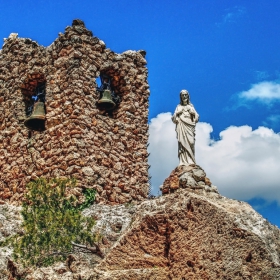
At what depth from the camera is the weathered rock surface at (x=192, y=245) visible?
4.57 metres

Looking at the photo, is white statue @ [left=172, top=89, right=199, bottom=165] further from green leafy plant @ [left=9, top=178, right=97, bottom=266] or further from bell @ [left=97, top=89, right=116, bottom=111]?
bell @ [left=97, top=89, right=116, bottom=111]

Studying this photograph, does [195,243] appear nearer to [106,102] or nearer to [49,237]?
[49,237]

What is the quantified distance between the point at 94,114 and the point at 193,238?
24.1 feet

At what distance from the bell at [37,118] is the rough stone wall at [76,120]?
0.18 metres

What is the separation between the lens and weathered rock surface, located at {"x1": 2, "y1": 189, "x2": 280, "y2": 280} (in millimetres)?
4570

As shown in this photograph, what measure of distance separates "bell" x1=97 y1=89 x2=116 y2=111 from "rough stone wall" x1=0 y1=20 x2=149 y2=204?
18cm

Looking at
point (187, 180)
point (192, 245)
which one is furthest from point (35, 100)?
Result: point (192, 245)

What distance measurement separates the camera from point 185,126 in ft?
26.8

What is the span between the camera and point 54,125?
1184 centimetres

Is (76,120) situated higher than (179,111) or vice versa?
(76,120)

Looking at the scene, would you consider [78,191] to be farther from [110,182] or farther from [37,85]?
[37,85]

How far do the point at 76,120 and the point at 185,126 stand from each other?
403 cm

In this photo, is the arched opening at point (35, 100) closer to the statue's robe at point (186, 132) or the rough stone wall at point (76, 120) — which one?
the rough stone wall at point (76, 120)

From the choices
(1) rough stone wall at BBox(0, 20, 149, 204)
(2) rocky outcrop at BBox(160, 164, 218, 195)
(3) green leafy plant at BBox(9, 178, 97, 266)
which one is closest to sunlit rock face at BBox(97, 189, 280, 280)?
(2) rocky outcrop at BBox(160, 164, 218, 195)
